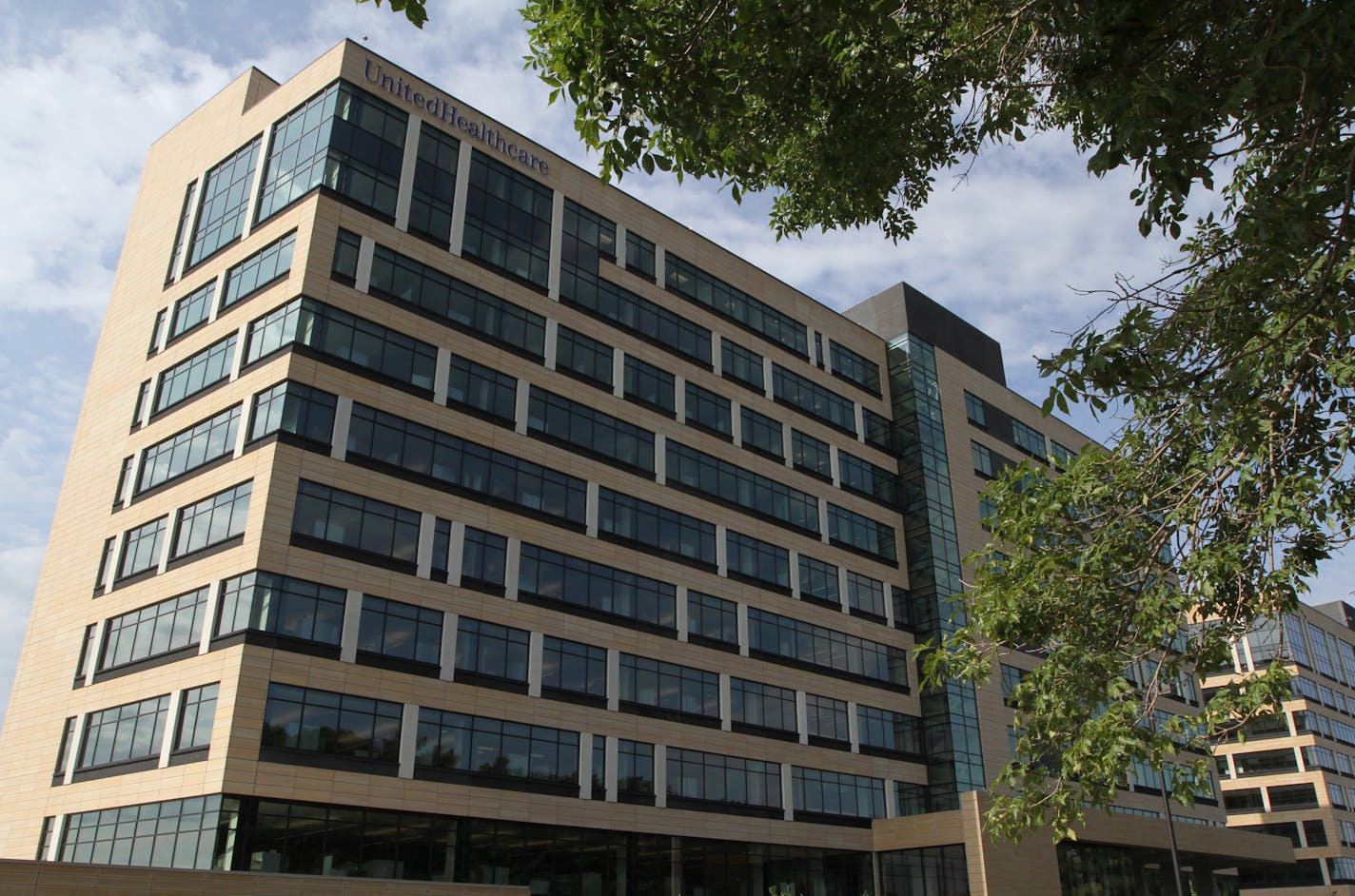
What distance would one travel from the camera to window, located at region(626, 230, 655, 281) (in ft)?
172

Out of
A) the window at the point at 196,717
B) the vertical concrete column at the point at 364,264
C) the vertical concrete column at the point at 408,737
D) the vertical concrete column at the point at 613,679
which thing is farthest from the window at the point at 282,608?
the vertical concrete column at the point at 613,679

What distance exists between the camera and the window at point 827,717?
52.4m

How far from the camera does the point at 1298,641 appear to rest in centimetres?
10625

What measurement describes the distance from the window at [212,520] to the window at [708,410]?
22374 mm

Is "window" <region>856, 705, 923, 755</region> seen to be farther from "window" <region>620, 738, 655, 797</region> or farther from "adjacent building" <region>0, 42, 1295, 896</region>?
"window" <region>620, 738, 655, 797</region>

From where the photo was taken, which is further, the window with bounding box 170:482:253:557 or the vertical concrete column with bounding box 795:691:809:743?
the vertical concrete column with bounding box 795:691:809:743

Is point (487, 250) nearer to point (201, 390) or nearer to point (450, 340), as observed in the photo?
A: point (450, 340)

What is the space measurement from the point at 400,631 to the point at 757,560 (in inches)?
816

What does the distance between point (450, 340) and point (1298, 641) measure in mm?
98194

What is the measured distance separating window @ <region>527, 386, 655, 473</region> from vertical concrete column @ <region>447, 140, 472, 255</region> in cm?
692

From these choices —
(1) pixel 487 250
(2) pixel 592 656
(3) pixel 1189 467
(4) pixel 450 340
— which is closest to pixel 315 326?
(4) pixel 450 340

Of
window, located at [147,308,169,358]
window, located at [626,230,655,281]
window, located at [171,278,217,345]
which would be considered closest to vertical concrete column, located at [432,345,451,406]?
window, located at [171,278,217,345]

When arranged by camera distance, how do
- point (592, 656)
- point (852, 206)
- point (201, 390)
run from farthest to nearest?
point (592, 656) → point (201, 390) → point (852, 206)

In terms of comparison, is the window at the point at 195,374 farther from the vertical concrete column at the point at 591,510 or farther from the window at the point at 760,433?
the window at the point at 760,433
